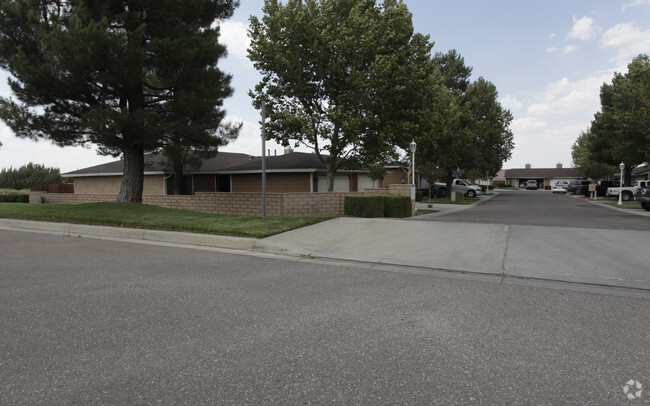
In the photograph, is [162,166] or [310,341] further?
→ [162,166]

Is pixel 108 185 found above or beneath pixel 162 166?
beneath

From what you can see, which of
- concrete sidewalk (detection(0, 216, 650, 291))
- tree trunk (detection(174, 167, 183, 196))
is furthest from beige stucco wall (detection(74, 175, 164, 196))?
concrete sidewalk (detection(0, 216, 650, 291))

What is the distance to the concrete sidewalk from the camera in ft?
21.2

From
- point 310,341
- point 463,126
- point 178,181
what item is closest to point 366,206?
point 310,341

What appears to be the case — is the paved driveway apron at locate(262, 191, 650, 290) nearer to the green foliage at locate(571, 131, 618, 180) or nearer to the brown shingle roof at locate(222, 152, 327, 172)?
the brown shingle roof at locate(222, 152, 327, 172)

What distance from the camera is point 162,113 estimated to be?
1528 cm

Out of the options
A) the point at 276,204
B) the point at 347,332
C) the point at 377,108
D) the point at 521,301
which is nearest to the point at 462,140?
the point at 377,108

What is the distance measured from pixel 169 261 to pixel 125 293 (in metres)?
2.16

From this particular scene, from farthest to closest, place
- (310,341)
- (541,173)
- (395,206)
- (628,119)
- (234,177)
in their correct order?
1. (541,173)
2. (234,177)
3. (628,119)
4. (395,206)
5. (310,341)

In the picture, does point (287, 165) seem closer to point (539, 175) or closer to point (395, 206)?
point (395, 206)

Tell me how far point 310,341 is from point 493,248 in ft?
20.0

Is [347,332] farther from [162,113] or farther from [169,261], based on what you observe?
[162,113]

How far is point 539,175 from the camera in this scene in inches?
3570
